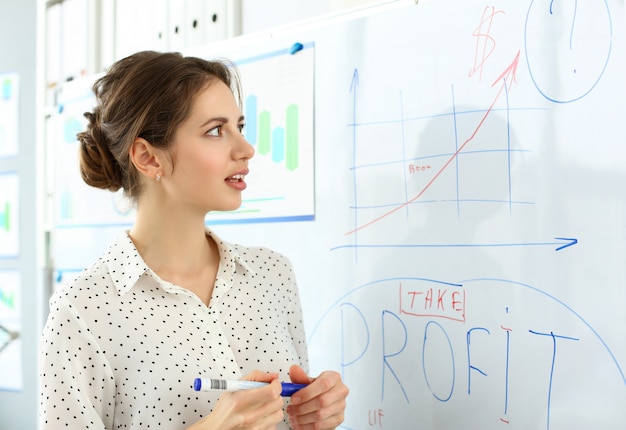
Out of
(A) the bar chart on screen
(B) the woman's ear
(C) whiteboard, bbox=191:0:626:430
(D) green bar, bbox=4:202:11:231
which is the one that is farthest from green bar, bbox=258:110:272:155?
(D) green bar, bbox=4:202:11:231

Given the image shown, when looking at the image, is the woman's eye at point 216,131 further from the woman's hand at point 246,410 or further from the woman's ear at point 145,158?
the woman's hand at point 246,410

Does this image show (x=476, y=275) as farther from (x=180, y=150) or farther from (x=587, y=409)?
(x=180, y=150)

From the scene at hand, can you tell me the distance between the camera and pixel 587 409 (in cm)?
110

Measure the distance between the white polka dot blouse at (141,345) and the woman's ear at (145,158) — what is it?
128 mm

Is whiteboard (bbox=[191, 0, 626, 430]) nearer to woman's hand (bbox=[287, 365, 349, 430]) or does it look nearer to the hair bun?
woman's hand (bbox=[287, 365, 349, 430])

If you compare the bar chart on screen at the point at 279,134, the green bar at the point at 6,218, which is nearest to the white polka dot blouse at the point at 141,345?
the bar chart on screen at the point at 279,134

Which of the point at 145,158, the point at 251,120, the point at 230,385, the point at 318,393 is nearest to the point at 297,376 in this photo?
the point at 318,393

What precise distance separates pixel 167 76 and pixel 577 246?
0.75m

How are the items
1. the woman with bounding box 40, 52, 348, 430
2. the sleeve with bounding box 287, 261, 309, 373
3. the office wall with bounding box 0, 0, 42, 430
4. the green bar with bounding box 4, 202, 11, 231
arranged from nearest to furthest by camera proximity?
the woman with bounding box 40, 52, 348, 430 → the sleeve with bounding box 287, 261, 309, 373 → the office wall with bounding box 0, 0, 42, 430 → the green bar with bounding box 4, 202, 11, 231

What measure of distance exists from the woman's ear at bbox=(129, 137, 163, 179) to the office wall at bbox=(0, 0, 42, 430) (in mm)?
1699

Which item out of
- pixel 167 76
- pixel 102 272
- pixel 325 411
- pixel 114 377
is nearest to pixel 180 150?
pixel 167 76

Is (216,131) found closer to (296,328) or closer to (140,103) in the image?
(140,103)

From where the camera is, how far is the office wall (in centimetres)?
274

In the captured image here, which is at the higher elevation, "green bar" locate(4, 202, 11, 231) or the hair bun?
the hair bun
